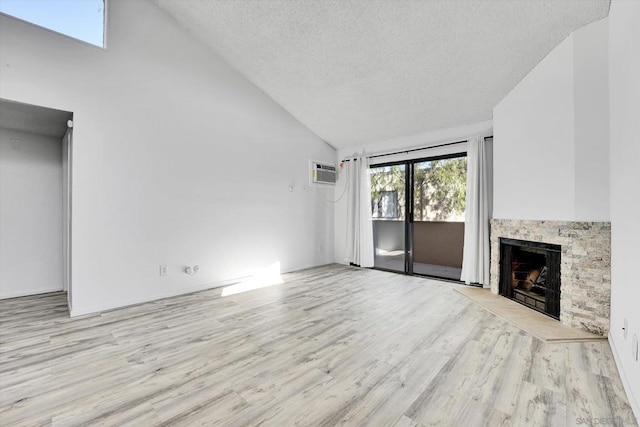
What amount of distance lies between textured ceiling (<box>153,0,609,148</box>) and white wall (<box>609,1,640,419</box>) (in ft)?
2.25

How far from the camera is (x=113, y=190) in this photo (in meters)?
3.22

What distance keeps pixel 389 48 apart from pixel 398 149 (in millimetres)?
1970

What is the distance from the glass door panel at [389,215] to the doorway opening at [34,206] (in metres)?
4.70

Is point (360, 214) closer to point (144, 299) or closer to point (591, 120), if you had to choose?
point (591, 120)

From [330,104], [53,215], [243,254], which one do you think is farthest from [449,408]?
[53,215]

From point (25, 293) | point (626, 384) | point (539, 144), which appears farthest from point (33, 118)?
point (626, 384)

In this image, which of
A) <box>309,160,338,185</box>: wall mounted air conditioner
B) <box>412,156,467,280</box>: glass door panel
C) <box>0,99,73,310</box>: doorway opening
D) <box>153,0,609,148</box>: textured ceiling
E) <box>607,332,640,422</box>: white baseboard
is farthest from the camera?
<box>309,160,338,185</box>: wall mounted air conditioner

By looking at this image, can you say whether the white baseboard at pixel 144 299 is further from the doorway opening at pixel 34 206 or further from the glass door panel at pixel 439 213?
the glass door panel at pixel 439 213

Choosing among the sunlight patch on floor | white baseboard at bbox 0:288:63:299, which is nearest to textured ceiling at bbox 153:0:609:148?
the sunlight patch on floor

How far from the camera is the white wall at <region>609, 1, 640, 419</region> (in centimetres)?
167

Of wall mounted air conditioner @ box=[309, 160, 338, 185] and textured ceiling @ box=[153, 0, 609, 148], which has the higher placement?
textured ceiling @ box=[153, 0, 609, 148]

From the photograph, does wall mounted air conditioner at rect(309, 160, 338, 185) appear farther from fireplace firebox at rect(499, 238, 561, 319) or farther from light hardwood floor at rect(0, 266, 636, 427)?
fireplace firebox at rect(499, 238, 561, 319)

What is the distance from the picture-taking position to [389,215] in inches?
210

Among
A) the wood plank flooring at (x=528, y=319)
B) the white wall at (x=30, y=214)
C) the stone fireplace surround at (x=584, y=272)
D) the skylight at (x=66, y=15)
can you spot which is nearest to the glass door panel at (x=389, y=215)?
the wood plank flooring at (x=528, y=319)
